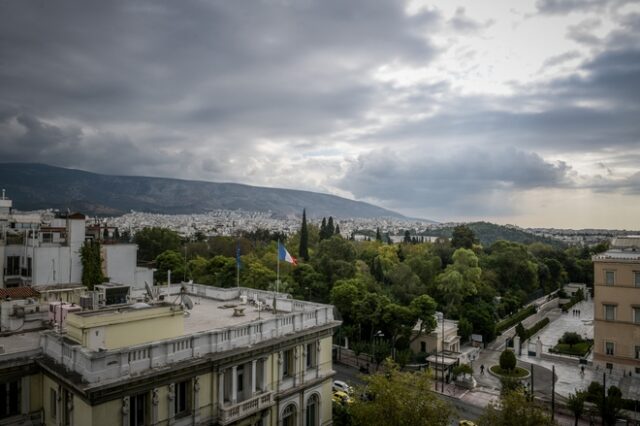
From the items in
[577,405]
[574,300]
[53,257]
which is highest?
[53,257]

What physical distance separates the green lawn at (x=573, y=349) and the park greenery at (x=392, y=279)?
7269 mm

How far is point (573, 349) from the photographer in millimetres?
51500

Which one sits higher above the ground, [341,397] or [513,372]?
[341,397]

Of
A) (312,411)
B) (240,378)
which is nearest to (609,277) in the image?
(312,411)

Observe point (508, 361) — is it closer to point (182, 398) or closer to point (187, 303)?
point (187, 303)

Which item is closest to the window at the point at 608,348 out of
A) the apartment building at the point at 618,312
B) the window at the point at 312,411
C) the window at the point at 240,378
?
the apartment building at the point at 618,312

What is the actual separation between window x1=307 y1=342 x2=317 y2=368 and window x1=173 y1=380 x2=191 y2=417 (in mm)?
8121

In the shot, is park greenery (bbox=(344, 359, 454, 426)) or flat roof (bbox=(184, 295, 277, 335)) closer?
park greenery (bbox=(344, 359, 454, 426))

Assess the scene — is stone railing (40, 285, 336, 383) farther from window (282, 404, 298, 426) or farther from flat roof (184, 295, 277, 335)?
window (282, 404, 298, 426)

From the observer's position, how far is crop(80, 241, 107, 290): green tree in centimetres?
4016

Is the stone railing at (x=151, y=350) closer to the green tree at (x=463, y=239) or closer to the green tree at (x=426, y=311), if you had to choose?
the green tree at (x=426, y=311)

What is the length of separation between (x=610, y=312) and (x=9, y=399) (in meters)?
47.7

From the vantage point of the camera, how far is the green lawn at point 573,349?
50562 millimetres

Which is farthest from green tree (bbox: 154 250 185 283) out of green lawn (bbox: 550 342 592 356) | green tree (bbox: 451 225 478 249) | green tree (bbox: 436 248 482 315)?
green tree (bbox: 451 225 478 249)
